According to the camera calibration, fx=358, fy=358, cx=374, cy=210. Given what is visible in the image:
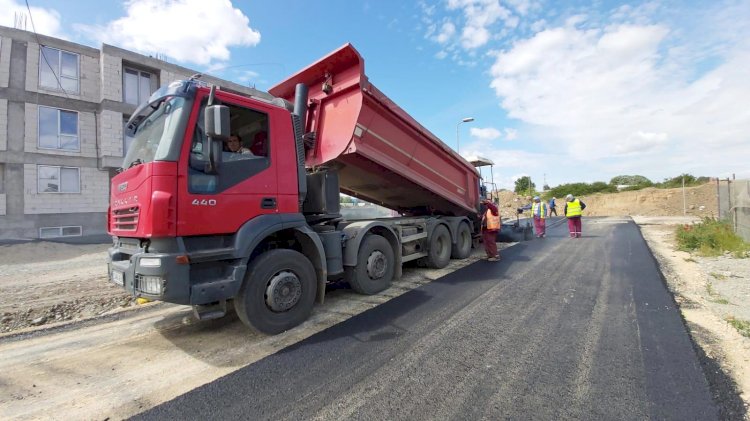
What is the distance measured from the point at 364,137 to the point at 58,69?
48.7 feet

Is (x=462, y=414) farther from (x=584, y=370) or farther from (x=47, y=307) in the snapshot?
(x=47, y=307)

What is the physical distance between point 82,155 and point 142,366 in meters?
14.4

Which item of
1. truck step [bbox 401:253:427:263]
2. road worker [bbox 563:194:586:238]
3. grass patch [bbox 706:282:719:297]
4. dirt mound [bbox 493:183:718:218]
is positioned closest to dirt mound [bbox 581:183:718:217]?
dirt mound [bbox 493:183:718:218]

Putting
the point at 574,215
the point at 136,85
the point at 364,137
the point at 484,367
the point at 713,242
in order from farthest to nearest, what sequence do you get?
the point at 136,85, the point at 574,215, the point at 713,242, the point at 364,137, the point at 484,367

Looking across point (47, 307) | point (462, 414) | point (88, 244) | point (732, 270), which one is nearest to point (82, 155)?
point (88, 244)

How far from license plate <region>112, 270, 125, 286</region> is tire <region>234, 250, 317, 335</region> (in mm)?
1147

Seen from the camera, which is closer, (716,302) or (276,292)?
(276,292)

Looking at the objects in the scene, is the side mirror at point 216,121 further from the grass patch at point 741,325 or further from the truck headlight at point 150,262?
the grass patch at point 741,325

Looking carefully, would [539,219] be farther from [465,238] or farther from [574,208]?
[465,238]

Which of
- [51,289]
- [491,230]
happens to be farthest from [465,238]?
[51,289]

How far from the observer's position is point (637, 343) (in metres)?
3.28

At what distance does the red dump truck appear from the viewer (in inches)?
126

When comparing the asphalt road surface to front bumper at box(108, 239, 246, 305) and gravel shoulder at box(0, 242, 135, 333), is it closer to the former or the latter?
front bumper at box(108, 239, 246, 305)

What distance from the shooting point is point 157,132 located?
3469 mm
